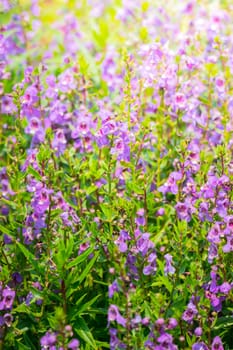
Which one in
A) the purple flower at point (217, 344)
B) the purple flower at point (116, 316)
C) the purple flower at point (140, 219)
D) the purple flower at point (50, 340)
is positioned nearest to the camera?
the purple flower at point (50, 340)

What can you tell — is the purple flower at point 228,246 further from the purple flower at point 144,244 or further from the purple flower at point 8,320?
the purple flower at point 8,320

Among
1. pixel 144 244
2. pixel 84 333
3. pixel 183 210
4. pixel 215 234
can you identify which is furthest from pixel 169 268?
pixel 84 333

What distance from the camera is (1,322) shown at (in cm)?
307

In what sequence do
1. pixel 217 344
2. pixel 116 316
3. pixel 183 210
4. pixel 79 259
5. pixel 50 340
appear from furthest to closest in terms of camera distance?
pixel 183 210 < pixel 79 259 < pixel 217 344 < pixel 116 316 < pixel 50 340

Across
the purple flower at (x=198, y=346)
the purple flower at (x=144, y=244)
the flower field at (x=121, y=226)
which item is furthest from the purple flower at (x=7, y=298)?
the purple flower at (x=198, y=346)

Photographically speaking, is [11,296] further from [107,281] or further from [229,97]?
[229,97]

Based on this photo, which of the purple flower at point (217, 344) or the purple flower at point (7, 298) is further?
the purple flower at point (7, 298)

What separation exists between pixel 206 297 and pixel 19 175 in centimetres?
125

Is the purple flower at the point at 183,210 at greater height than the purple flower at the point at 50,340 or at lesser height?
greater

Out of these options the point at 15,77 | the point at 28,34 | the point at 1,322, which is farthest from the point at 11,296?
the point at 28,34

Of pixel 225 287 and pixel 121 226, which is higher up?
pixel 121 226

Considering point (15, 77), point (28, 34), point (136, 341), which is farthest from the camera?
point (28, 34)

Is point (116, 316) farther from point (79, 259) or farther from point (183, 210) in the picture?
point (183, 210)

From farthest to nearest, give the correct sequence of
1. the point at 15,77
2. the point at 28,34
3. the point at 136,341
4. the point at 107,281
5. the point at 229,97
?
the point at 28,34 < the point at 15,77 < the point at 229,97 < the point at 107,281 < the point at 136,341
